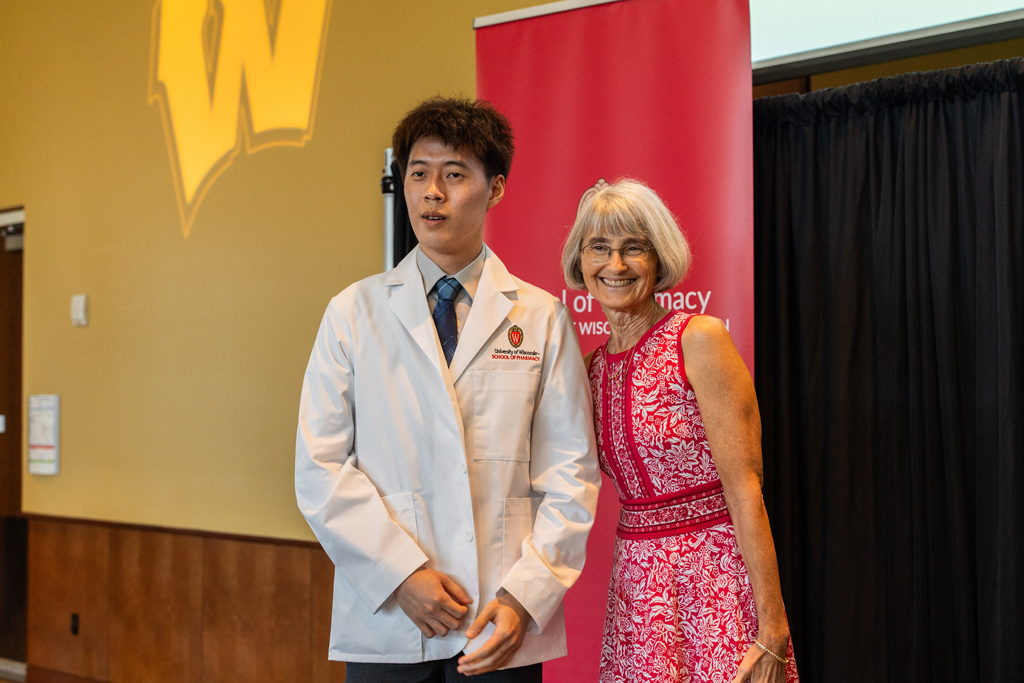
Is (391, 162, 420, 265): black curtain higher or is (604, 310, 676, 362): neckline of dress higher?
(391, 162, 420, 265): black curtain

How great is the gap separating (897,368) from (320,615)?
244 centimetres

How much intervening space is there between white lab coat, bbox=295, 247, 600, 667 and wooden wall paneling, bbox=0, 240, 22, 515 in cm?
400

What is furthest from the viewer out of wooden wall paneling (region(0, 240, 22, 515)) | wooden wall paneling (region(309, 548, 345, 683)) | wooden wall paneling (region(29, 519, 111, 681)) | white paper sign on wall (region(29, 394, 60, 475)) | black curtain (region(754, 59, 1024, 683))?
wooden wall paneling (region(0, 240, 22, 515))

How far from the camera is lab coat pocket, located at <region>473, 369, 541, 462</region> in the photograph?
4.77ft

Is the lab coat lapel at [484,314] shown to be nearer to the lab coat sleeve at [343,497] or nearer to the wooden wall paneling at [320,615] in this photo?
the lab coat sleeve at [343,497]

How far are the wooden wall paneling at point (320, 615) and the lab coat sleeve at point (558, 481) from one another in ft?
6.72

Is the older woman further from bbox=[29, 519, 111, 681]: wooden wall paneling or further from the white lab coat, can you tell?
bbox=[29, 519, 111, 681]: wooden wall paneling

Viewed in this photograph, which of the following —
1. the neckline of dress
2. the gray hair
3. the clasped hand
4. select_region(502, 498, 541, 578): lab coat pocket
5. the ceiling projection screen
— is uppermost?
the ceiling projection screen

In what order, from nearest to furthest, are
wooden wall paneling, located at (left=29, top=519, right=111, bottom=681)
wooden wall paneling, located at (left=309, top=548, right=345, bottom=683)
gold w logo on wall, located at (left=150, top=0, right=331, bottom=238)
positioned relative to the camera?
wooden wall paneling, located at (left=309, top=548, right=345, bottom=683) → gold w logo on wall, located at (left=150, top=0, right=331, bottom=238) → wooden wall paneling, located at (left=29, top=519, right=111, bottom=681)

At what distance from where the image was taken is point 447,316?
1544mm

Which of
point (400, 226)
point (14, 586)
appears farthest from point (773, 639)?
point (14, 586)

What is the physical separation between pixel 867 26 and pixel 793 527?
1.66 m

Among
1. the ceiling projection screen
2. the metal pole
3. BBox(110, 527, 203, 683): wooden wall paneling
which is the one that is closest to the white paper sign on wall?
BBox(110, 527, 203, 683): wooden wall paneling

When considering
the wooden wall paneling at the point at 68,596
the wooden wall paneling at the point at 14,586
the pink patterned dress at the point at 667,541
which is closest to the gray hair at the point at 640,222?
the pink patterned dress at the point at 667,541
